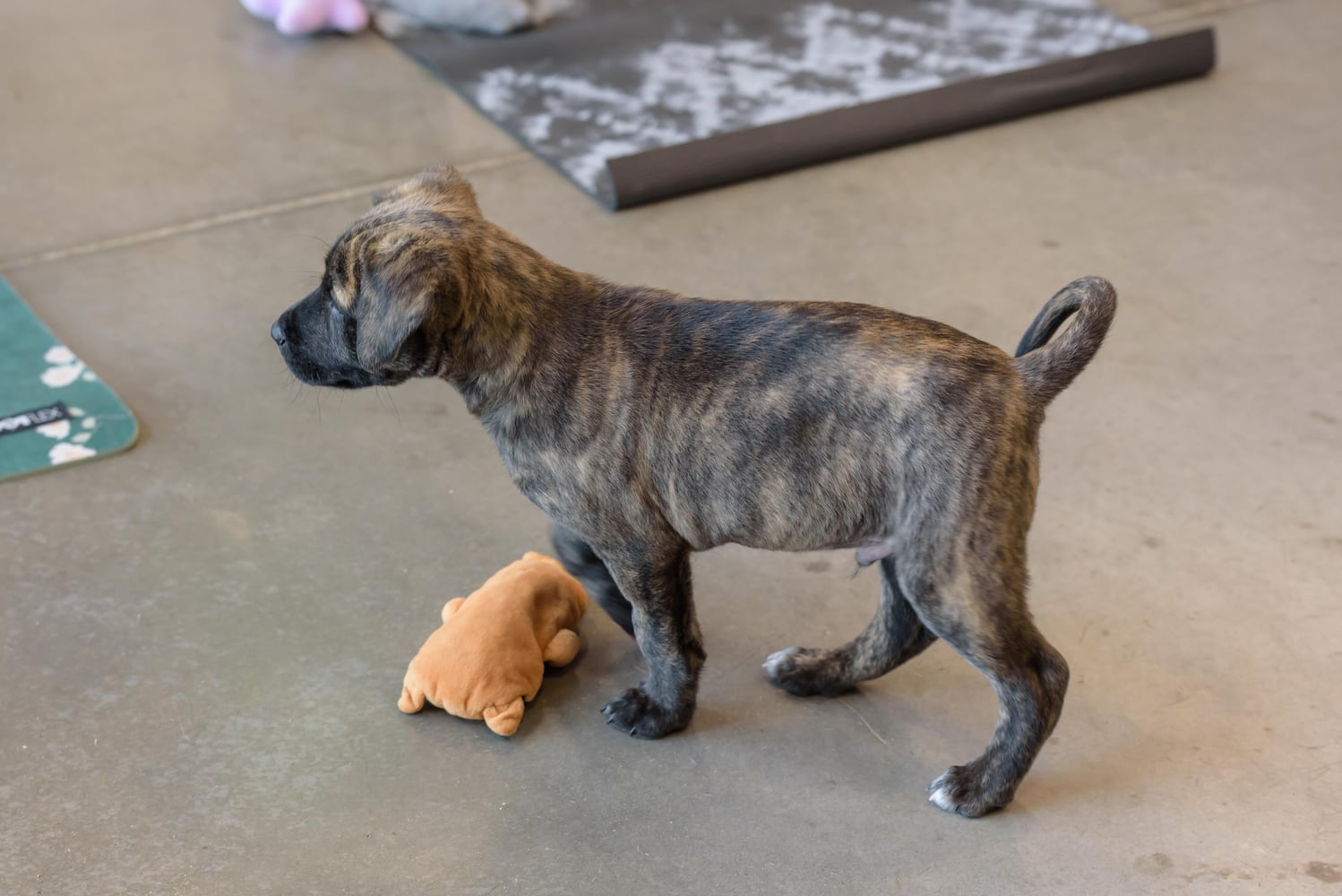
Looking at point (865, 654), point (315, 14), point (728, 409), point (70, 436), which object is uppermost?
point (728, 409)

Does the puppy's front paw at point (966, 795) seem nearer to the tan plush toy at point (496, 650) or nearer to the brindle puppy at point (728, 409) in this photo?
the brindle puppy at point (728, 409)

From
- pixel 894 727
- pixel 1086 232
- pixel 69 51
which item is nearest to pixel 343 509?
pixel 894 727

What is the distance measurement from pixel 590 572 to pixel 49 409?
188 centimetres

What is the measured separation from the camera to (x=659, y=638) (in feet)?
9.06

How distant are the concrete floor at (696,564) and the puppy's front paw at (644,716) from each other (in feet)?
0.13

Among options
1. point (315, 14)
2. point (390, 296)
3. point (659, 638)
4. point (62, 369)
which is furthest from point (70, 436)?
point (315, 14)

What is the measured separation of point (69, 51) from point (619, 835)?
4.96 meters

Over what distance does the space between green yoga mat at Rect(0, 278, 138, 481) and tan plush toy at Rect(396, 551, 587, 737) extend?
1.32m

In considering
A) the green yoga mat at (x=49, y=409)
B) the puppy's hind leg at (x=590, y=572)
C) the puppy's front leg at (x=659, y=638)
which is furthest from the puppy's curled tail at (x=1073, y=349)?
the green yoga mat at (x=49, y=409)

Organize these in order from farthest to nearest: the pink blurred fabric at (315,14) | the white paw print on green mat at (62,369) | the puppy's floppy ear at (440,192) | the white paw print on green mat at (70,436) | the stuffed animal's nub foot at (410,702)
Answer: the pink blurred fabric at (315,14), the white paw print on green mat at (62,369), the white paw print on green mat at (70,436), the stuffed animal's nub foot at (410,702), the puppy's floppy ear at (440,192)

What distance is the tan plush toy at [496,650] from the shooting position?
2881mm

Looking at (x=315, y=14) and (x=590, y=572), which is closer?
(x=590, y=572)

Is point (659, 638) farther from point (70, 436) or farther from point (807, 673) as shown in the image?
point (70, 436)

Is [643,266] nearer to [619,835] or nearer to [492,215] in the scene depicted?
[492,215]
